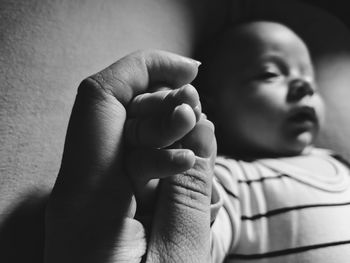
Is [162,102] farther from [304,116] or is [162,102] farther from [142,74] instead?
[304,116]

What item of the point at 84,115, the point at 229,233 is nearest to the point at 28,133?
the point at 84,115

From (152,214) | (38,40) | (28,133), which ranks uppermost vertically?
(38,40)

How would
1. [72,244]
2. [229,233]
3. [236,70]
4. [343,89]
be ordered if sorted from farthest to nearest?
[343,89] < [236,70] < [229,233] < [72,244]

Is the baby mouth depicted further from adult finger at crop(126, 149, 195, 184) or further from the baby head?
adult finger at crop(126, 149, 195, 184)

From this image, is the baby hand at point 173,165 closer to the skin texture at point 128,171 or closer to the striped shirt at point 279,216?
the skin texture at point 128,171

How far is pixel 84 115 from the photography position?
13.9 inches

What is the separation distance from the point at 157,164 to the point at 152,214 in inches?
4.5

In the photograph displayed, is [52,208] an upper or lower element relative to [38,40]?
lower

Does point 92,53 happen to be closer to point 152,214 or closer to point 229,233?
point 152,214

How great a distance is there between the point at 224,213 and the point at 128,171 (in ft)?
0.86

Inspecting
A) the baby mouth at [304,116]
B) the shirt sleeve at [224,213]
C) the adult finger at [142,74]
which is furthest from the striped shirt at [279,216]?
the adult finger at [142,74]

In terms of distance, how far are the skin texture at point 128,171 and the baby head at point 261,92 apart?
33 cm

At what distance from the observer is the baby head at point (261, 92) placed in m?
0.69

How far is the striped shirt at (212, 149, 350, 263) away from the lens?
0.55 meters
